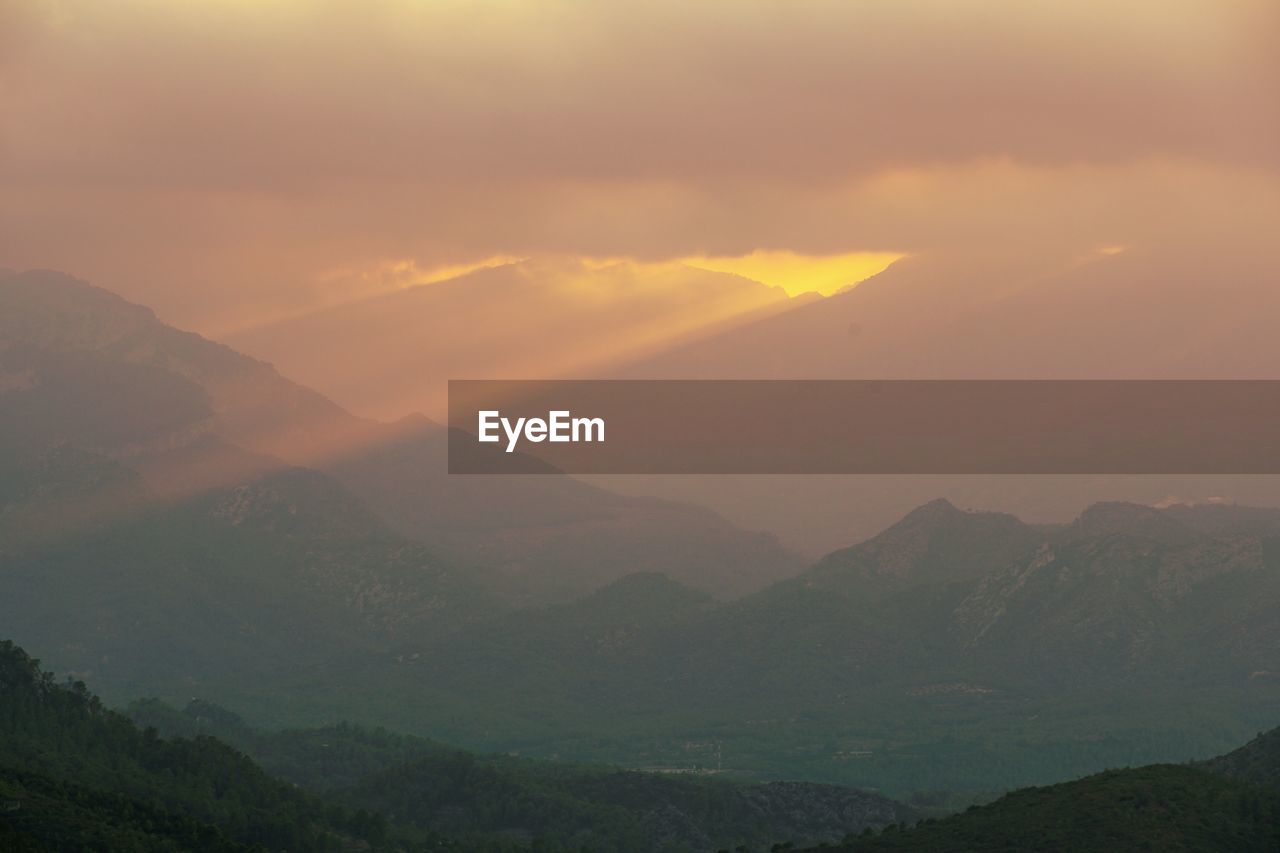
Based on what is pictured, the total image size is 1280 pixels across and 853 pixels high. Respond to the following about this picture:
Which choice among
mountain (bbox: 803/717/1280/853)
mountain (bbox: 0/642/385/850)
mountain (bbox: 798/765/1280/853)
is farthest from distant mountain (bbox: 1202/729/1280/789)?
mountain (bbox: 0/642/385/850)

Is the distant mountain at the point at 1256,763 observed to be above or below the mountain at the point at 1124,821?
above

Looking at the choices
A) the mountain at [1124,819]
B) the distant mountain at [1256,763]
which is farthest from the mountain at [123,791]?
the distant mountain at [1256,763]

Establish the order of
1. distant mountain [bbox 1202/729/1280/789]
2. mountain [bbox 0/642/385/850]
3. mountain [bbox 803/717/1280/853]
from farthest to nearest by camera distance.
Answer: distant mountain [bbox 1202/729/1280/789] → mountain [bbox 0/642/385/850] → mountain [bbox 803/717/1280/853]

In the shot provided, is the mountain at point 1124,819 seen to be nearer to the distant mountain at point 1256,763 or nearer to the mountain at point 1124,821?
the mountain at point 1124,821

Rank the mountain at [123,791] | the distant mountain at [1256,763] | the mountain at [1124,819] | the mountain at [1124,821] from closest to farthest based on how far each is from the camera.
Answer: the mountain at [1124,821] < the mountain at [1124,819] < the mountain at [123,791] < the distant mountain at [1256,763]

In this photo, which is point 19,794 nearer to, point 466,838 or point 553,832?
point 466,838

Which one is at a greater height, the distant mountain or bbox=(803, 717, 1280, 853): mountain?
the distant mountain

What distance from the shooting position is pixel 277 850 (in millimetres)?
159250

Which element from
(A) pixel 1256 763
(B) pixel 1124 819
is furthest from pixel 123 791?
(A) pixel 1256 763

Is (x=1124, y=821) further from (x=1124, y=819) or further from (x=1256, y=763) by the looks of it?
(x=1256, y=763)

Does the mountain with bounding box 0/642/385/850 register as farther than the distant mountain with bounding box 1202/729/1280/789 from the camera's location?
No

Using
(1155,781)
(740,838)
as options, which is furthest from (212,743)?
(1155,781)

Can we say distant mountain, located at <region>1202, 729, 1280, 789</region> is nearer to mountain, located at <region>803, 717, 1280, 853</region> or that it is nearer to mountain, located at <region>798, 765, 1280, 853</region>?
mountain, located at <region>803, 717, 1280, 853</region>

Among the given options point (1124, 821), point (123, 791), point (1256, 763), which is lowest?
point (1124, 821)
